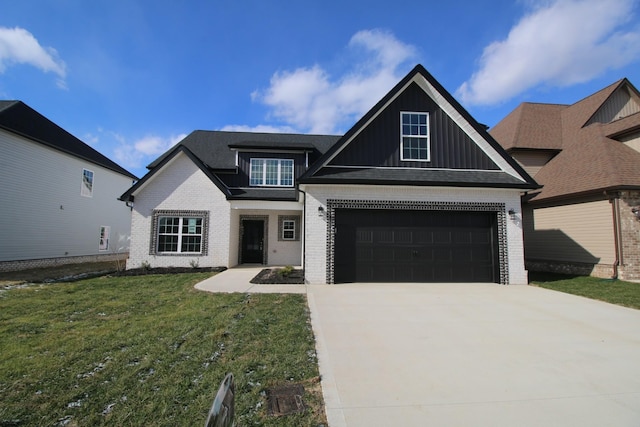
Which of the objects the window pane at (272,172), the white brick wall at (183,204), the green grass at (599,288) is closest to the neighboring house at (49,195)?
the white brick wall at (183,204)

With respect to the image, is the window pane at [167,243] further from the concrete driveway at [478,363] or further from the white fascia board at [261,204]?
the concrete driveway at [478,363]

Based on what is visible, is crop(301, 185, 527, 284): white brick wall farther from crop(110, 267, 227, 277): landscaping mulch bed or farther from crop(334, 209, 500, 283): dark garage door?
crop(110, 267, 227, 277): landscaping mulch bed

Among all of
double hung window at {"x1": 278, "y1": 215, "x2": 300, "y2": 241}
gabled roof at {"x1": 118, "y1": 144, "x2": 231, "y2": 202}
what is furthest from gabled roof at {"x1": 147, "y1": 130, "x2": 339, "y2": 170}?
double hung window at {"x1": 278, "y1": 215, "x2": 300, "y2": 241}

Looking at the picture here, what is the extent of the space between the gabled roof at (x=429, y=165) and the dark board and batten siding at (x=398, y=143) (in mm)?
51

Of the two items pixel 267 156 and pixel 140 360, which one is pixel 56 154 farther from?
pixel 140 360

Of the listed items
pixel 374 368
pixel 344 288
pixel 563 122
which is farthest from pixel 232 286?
pixel 563 122

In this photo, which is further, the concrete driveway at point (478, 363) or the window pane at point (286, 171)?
the window pane at point (286, 171)

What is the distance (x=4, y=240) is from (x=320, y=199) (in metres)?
14.4

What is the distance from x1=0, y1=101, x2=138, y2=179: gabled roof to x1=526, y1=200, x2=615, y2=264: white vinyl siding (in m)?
24.5

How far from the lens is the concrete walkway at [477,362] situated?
3.01 metres

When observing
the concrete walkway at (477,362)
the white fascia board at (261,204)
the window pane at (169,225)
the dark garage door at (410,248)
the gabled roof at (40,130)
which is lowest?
the concrete walkway at (477,362)

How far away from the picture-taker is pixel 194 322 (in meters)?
5.77

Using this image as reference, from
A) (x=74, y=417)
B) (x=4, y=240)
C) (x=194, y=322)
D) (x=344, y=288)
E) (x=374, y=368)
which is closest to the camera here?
(x=74, y=417)

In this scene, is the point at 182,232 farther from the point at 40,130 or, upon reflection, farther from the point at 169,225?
the point at 40,130
